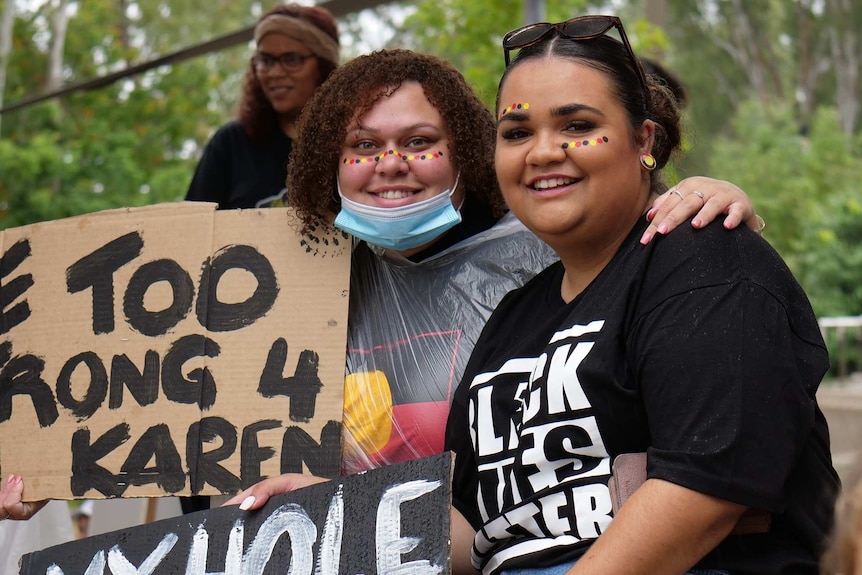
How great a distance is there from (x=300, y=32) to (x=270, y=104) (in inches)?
10.4

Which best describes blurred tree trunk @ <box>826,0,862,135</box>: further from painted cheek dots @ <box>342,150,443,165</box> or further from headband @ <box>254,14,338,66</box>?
painted cheek dots @ <box>342,150,443,165</box>

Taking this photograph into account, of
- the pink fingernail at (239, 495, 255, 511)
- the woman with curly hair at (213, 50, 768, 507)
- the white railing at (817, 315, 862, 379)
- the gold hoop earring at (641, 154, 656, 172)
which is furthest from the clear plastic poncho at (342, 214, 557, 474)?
the white railing at (817, 315, 862, 379)

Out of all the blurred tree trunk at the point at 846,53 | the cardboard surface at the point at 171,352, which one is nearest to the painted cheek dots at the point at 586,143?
the cardboard surface at the point at 171,352

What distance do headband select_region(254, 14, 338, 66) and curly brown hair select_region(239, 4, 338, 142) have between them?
0.07 feet

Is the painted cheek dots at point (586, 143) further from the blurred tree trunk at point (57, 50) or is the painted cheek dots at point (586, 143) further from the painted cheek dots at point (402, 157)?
the blurred tree trunk at point (57, 50)

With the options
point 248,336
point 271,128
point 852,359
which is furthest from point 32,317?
point 852,359

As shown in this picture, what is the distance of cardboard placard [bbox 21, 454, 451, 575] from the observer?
1.84 metres

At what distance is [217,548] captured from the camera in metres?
2.08

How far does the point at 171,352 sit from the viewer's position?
251 centimetres

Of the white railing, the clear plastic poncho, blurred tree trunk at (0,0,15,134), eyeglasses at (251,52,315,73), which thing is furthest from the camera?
blurred tree trunk at (0,0,15,134)

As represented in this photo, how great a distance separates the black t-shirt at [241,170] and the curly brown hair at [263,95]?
3cm

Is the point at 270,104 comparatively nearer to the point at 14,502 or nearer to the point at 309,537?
the point at 14,502

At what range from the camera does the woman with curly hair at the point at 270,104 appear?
3490mm

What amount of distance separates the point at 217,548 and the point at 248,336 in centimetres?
58
